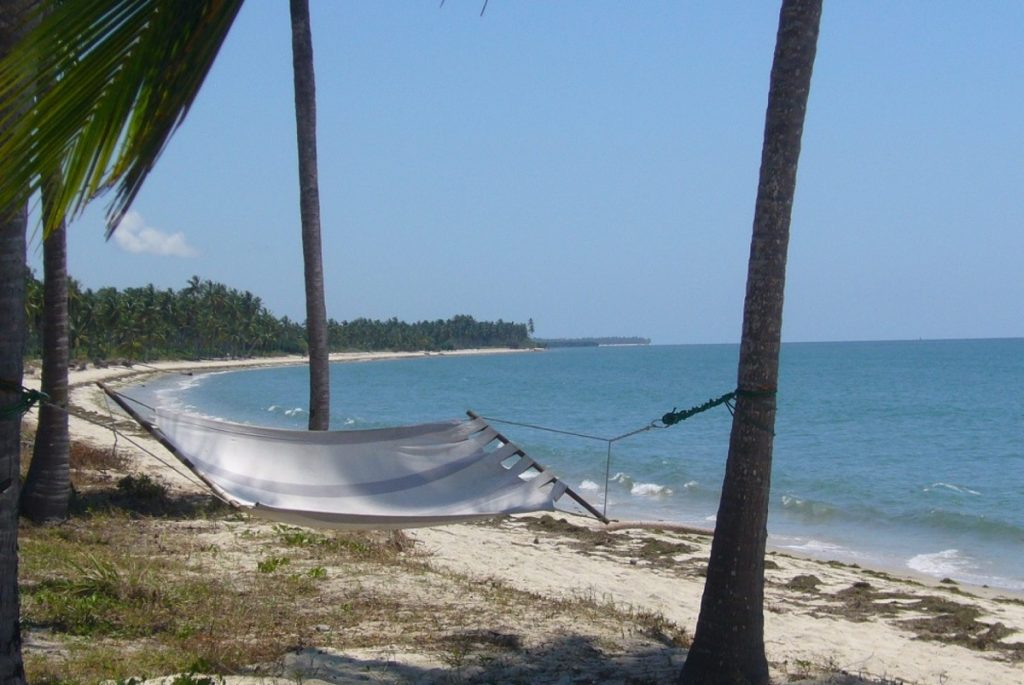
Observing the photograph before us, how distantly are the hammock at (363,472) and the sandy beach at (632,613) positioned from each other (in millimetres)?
463

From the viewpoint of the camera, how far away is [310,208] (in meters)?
8.80

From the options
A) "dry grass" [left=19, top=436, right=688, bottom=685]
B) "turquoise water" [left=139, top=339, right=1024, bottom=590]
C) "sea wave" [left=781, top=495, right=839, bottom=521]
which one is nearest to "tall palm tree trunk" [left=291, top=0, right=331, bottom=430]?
"dry grass" [left=19, top=436, right=688, bottom=685]

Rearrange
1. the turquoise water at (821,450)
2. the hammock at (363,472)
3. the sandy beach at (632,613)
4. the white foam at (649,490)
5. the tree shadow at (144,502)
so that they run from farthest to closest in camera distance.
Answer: the white foam at (649,490)
the turquoise water at (821,450)
the tree shadow at (144,502)
the hammock at (363,472)
the sandy beach at (632,613)

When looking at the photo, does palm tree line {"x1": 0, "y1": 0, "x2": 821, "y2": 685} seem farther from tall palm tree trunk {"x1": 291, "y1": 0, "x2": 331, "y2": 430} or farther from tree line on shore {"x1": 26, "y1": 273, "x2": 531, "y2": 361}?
tree line on shore {"x1": 26, "y1": 273, "x2": 531, "y2": 361}

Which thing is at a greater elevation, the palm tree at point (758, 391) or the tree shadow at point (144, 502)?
the palm tree at point (758, 391)

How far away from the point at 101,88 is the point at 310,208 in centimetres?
648

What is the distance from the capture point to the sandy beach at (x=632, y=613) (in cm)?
485

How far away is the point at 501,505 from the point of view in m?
5.98

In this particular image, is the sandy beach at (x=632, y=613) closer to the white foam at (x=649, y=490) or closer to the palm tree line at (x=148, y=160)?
the palm tree line at (x=148, y=160)

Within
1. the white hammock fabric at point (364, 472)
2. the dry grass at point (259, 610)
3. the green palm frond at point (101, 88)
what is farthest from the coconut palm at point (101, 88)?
the white hammock fabric at point (364, 472)

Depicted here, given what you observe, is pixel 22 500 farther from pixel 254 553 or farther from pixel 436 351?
pixel 436 351

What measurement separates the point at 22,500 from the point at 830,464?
64.2 feet

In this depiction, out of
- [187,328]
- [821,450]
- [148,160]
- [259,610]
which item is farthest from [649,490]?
[187,328]

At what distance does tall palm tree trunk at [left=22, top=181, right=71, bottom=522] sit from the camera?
763 centimetres
